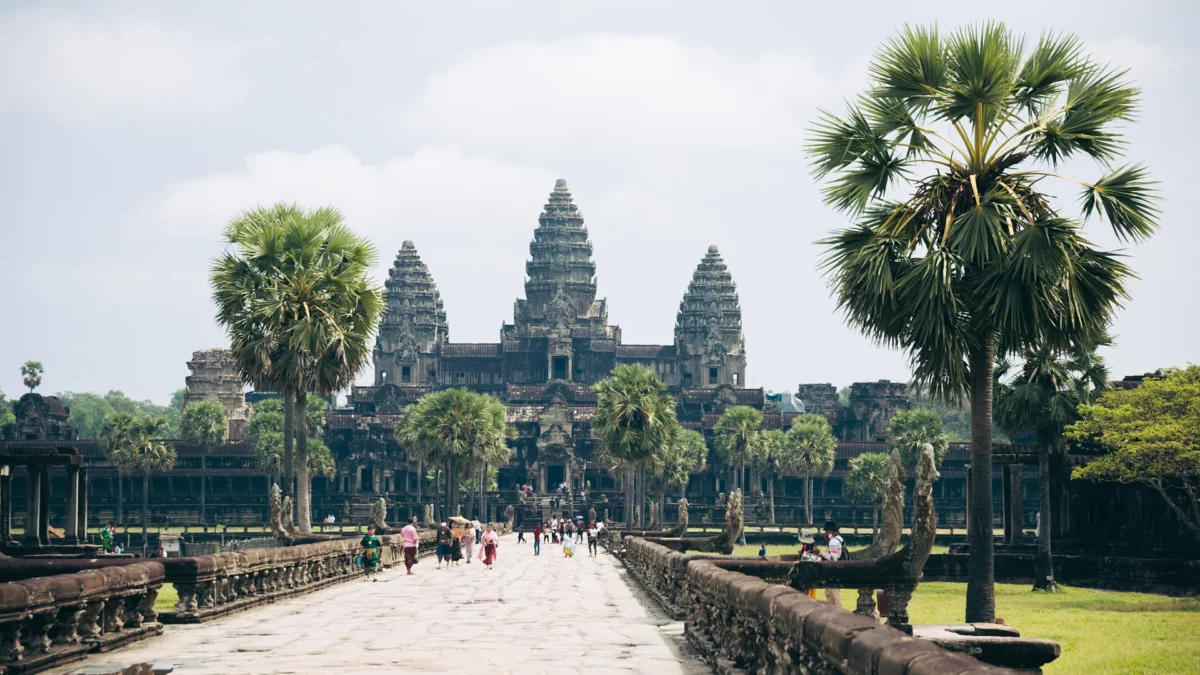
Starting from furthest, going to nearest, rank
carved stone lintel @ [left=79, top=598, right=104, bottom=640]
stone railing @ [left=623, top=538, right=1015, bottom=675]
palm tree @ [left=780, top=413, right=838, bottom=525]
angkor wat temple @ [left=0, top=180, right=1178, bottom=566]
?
angkor wat temple @ [left=0, top=180, right=1178, bottom=566] < palm tree @ [left=780, top=413, right=838, bottom=525] < carved stone lintel @ [left=79, top=598, right=104, bottom=640] < stone railing @ [left=623, top=538, right=1015, bottom=675]

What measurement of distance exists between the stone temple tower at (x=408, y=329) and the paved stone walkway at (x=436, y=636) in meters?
151

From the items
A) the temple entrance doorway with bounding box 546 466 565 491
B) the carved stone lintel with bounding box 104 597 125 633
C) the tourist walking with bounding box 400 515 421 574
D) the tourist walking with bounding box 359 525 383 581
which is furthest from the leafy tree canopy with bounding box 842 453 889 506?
the carved stone lintel with bounding box 104 597 125 633

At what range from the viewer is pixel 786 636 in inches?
502

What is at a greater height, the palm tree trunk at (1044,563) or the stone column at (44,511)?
the stone column at (44,511)

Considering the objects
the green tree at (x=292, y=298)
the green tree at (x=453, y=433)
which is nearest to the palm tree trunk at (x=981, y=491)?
the green tree at (x=292, y=298)

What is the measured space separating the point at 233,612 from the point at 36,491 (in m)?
27.3

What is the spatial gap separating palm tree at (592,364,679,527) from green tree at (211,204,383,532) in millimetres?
35506

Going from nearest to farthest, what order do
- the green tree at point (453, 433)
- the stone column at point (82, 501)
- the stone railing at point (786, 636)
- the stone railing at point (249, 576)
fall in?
the stone railing at point (786, 636) → the stone railing at point (249, 576) → the stone column at point (82, 501) → the green tree at point (453, 433)

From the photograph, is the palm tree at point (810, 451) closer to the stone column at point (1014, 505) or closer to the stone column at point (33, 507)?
the stone column at point (1014, 505)

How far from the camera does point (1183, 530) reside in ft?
151

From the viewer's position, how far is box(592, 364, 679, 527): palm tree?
73.6 metres

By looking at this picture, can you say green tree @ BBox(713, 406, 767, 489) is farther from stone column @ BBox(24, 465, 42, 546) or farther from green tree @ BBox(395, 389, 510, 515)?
stone column @ BBox(24, 465, 42, 546)

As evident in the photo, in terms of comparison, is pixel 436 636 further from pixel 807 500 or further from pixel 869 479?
pixel 807 500

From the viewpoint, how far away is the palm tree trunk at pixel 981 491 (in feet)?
75.6
